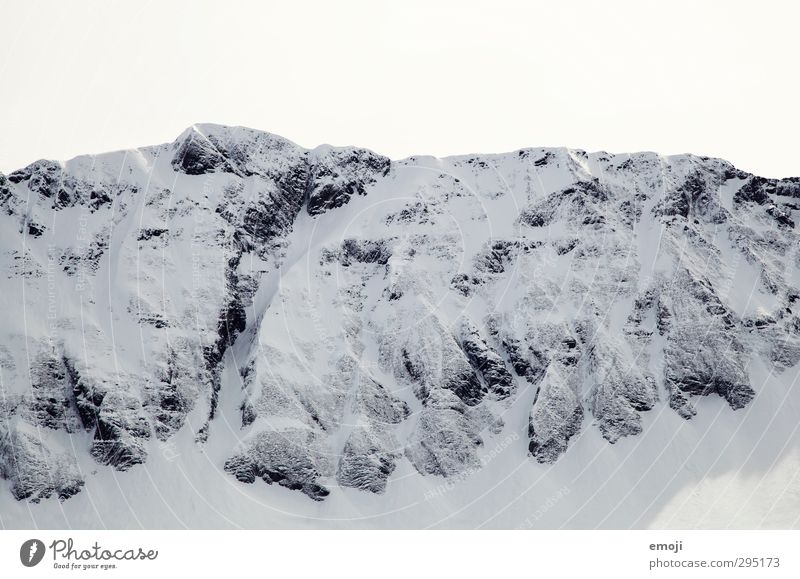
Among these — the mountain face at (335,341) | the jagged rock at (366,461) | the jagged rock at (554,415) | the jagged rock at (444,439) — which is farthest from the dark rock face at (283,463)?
the jagged rock at (554,415)

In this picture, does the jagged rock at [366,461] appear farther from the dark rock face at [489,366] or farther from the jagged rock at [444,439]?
the dark rock face at [489,366]

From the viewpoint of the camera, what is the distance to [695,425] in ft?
568

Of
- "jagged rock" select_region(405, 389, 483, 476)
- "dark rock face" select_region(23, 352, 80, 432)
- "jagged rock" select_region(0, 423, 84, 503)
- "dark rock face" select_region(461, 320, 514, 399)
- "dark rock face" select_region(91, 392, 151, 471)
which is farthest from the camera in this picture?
"dark rock face" select_region(461, 320, 514, 399)

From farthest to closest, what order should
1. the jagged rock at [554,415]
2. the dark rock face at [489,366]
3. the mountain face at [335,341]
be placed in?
1. the dark rock face at [489,366]
2. the jagged rock at [554,415]
3. the mountain face at [335,341]

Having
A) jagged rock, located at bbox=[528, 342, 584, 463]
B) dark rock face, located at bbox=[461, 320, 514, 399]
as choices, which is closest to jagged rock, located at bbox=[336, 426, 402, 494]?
dark rock face, located at bbox=[461, 320, 514, 399]

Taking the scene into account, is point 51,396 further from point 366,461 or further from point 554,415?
point 554,415

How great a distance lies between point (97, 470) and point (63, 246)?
56.3 m

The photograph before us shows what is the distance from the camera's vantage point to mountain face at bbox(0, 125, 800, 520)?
6304 inches

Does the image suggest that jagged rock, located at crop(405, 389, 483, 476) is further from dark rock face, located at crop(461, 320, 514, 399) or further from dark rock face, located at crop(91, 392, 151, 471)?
dark rock face, located at crop(91, 392, 151, 471)

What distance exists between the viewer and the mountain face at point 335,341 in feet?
525

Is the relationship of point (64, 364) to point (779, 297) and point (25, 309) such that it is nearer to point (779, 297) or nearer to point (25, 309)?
point (25, 309)

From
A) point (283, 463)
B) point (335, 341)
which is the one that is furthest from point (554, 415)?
point (283, 463)

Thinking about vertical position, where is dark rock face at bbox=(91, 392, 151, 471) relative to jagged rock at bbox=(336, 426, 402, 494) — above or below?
above

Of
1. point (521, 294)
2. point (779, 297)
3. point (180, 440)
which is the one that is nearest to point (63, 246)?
point (180, 440)
